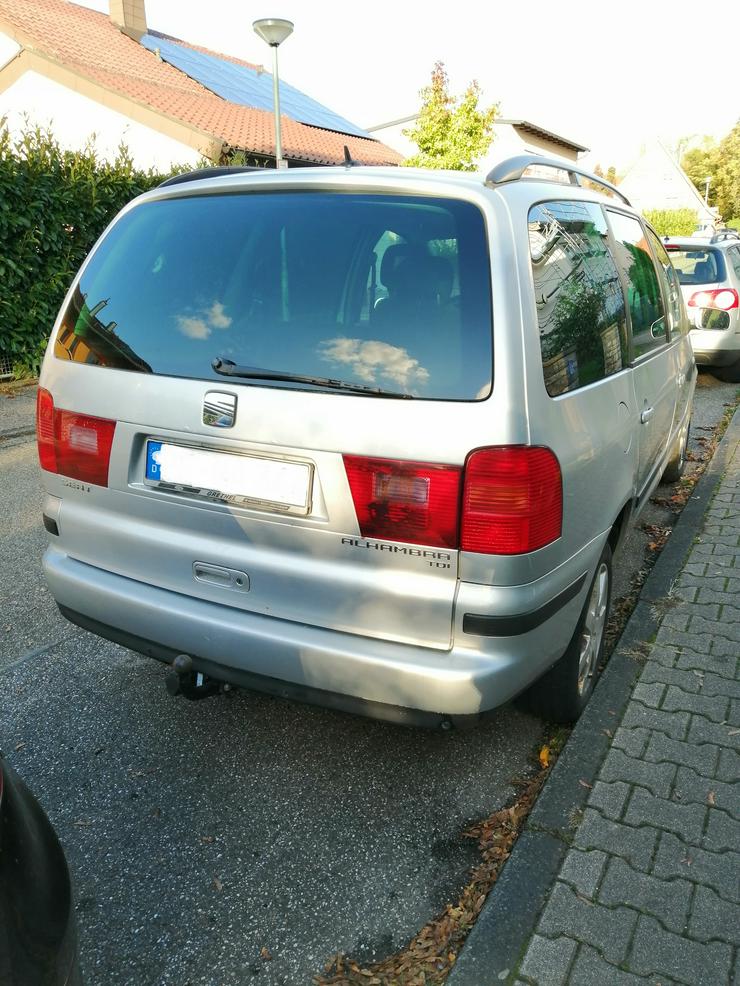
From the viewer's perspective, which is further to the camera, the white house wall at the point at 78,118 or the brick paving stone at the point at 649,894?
the white house wall at the point at 78,118

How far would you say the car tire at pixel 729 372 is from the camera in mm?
10531

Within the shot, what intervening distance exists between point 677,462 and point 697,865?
4.26m

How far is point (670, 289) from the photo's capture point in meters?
4.92

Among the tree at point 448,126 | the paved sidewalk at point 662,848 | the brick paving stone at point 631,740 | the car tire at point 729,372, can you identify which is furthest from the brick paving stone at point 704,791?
the tree at point 448,126

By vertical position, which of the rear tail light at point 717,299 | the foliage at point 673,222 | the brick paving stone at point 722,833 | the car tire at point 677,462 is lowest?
the brick paving stone at point 722,833

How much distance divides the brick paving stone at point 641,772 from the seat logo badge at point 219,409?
1718mm

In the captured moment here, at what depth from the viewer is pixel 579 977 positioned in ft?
6.57

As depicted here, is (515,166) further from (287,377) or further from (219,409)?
(219,409)

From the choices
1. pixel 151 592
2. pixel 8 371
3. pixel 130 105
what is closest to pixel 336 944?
pixel 151 592

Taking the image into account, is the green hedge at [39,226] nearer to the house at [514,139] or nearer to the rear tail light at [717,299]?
the rear tail light at [717,299]

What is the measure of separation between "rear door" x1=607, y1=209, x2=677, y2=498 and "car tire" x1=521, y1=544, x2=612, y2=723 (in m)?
0.66

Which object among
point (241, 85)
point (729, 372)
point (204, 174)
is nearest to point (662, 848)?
point (204, 174)

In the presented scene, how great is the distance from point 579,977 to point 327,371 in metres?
1.67

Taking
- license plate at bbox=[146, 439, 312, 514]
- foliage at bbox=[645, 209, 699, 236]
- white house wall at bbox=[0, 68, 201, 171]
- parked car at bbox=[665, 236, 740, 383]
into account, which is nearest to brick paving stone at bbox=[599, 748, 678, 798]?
license plate at bbox=[146, 439, 312, 514]
